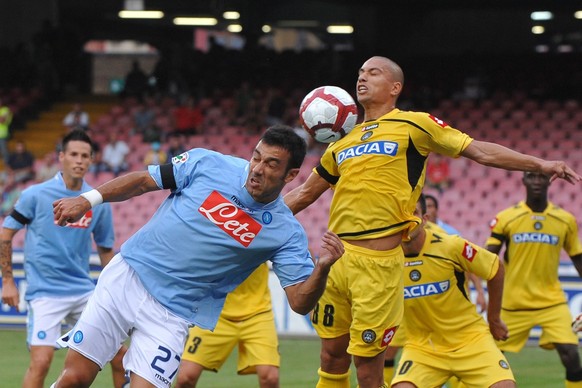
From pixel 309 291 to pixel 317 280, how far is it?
0.09 metres

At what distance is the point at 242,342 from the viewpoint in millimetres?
8797

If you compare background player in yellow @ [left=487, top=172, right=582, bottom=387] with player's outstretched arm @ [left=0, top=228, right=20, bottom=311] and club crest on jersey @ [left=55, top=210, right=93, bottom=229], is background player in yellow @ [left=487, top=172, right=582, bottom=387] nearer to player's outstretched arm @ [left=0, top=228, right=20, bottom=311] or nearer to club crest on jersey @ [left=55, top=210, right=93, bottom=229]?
club crest on jersey @ [left=55, top=210, right=93, bottom=229]

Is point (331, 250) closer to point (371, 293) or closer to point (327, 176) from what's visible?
point (371, 293)

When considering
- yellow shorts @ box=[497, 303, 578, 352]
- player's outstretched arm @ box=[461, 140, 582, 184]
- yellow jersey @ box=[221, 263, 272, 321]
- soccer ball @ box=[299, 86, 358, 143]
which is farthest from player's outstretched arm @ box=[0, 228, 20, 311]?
yellow shorts @ box=[497, 303, 578, 352]

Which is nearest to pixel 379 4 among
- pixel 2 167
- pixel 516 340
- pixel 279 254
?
pixel 2 167

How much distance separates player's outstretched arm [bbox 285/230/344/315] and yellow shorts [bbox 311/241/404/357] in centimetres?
90

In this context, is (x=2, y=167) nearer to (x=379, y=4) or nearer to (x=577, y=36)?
(x=379, y=4)

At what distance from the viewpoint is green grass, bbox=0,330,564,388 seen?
35.2 ft

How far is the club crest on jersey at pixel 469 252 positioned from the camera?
25.1ft

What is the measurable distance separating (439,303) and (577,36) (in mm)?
24738

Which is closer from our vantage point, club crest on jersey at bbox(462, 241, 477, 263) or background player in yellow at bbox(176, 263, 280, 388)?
club crest on jersey at bbox(462, 241, 477, 263)

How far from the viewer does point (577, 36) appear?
30.9 meters

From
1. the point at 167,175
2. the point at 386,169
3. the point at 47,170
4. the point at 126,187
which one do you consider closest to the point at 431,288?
the point at 386,169

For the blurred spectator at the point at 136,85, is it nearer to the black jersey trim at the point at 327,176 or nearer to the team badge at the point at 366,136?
the black jersey trim at the point at 327,176
